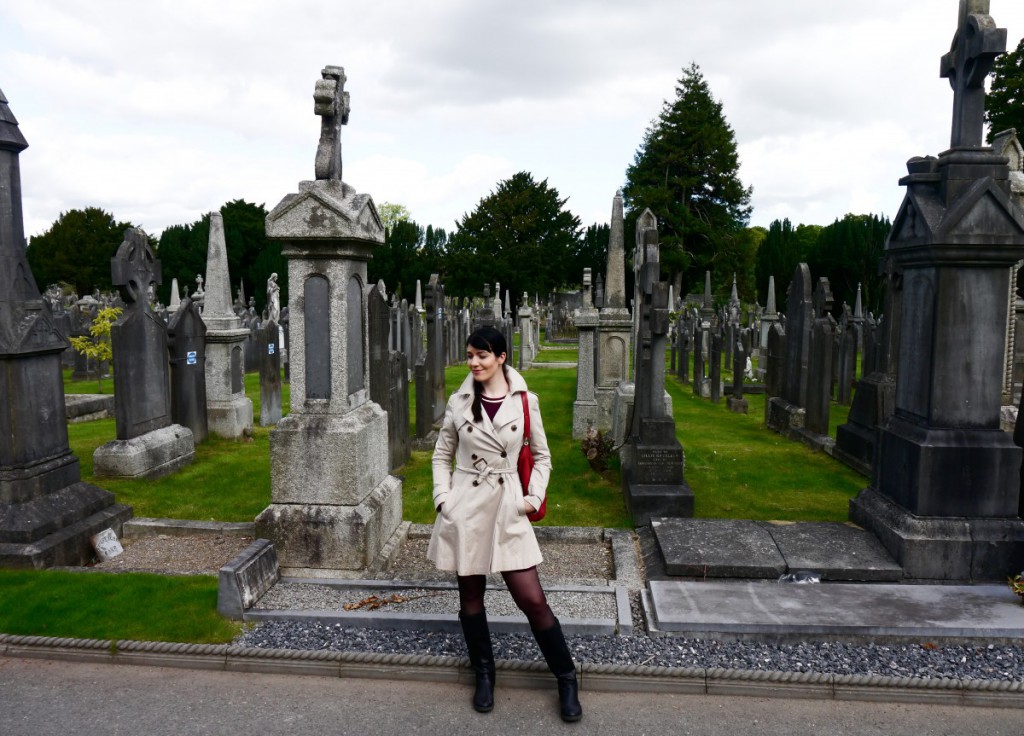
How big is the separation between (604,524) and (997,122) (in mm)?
29782

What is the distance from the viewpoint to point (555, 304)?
51.4m

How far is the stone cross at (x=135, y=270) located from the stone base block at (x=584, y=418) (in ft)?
21.2

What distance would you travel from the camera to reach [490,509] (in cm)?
337

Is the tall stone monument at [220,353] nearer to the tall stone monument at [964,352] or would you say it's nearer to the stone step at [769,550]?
the stone step at [769,550]

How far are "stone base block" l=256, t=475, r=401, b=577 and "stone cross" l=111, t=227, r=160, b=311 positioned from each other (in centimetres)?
468

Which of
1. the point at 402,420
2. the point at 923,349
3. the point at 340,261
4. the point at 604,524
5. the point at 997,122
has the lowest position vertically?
the point at 604,524

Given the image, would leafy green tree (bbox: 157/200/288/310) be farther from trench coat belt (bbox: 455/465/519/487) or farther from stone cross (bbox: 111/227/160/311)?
trench coat belt (bbox: 455/465/519/487)

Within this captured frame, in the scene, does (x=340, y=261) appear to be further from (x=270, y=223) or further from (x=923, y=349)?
(x=923, y=349)

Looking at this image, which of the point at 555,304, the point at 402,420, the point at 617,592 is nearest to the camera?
the point at 617,592

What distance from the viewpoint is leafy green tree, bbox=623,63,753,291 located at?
44.7 metres

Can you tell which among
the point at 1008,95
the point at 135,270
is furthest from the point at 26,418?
the point at 1008,95

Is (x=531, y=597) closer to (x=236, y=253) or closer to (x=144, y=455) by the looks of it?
(x=144, y=455)

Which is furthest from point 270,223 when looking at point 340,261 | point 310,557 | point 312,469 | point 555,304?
Answer: point 555,304

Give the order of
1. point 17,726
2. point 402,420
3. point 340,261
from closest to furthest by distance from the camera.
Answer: point 17,726
point 340,261
point 402,420
